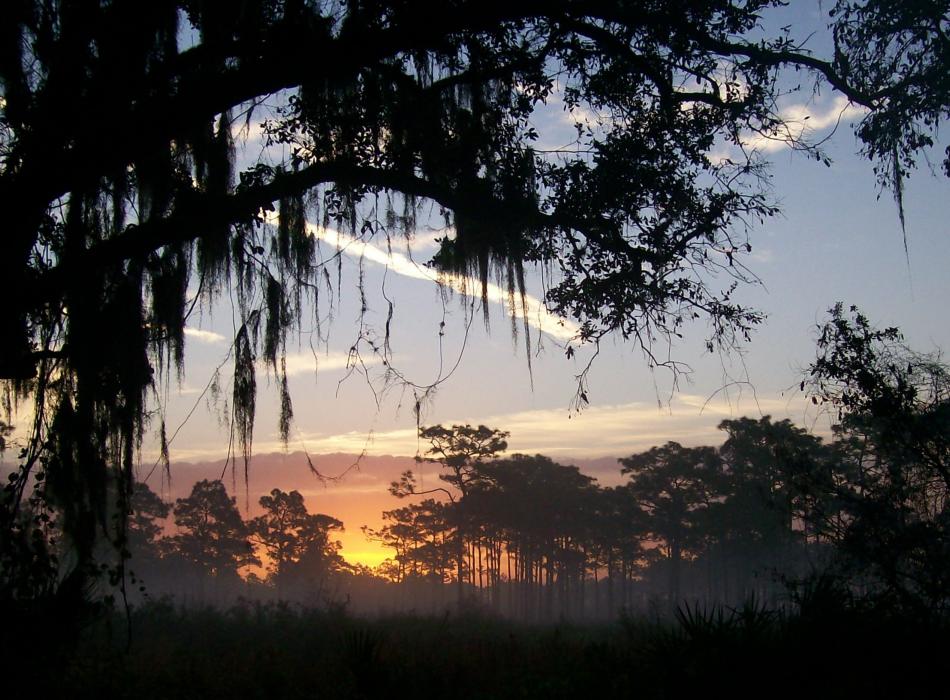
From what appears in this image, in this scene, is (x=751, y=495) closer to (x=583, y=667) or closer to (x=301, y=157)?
(x=583, y=667)

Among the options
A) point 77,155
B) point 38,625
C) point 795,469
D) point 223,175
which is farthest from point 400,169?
point 795,469

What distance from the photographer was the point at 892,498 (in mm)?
10906

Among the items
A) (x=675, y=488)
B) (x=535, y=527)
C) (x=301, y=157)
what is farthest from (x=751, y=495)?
(x=301, y=157)

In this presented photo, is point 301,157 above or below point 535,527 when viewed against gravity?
above

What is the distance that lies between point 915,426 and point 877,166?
4.47 metres

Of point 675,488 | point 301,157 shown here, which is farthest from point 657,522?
point 301,157

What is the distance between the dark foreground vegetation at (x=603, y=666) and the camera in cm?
654

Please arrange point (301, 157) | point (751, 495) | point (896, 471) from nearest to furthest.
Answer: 1. point (301, 157)
2. point (896, 471)
3. point (751, 495)

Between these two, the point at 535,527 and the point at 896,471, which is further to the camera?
the point at 535,527

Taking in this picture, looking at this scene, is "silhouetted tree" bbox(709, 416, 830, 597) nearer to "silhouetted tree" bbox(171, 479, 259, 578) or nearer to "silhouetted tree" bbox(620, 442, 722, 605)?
"silhouetted tree" bbox(620, 442, 722, 605)

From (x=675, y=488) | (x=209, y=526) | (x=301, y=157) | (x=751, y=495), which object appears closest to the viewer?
(x=301, y=157)

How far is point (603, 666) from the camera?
8.41 m

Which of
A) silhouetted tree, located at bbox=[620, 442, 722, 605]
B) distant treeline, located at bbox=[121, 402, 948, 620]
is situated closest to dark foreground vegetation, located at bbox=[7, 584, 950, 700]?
distant treeline, located at bbox=[121, 402, 948, 620]

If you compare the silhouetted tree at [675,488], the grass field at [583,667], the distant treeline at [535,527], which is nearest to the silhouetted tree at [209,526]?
the distant treeline at [535,527]
